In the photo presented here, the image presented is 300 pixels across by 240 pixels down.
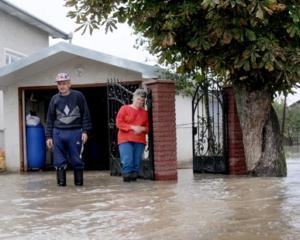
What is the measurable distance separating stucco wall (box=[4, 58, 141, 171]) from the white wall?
293 cm

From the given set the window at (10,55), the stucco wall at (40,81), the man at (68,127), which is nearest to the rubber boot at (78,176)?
the man at (68,127)

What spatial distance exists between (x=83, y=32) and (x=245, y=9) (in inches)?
119

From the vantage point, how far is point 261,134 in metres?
11.2

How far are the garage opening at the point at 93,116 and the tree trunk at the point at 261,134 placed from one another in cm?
597

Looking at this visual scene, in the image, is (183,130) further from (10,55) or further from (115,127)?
(10,55)

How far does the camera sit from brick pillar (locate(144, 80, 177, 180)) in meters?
10.9

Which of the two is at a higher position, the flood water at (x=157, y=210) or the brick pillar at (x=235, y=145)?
the brick pillar at (x=235, y=145)

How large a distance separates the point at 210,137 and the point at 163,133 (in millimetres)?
1997

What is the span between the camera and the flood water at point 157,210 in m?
5.70

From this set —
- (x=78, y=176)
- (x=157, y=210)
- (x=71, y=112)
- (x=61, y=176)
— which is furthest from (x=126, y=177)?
(x=157, y=210)

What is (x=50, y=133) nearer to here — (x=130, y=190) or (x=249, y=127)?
(x=130, y=190)

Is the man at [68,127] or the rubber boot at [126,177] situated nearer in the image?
the man at [68,127]

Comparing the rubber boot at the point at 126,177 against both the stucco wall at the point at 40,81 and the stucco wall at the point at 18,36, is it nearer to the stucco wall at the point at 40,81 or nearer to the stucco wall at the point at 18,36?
the stucco wall at the point at 40,81

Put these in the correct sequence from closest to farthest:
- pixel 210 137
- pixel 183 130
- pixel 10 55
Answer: pixel 210 137
pixel 183 130
pixel 10 55
